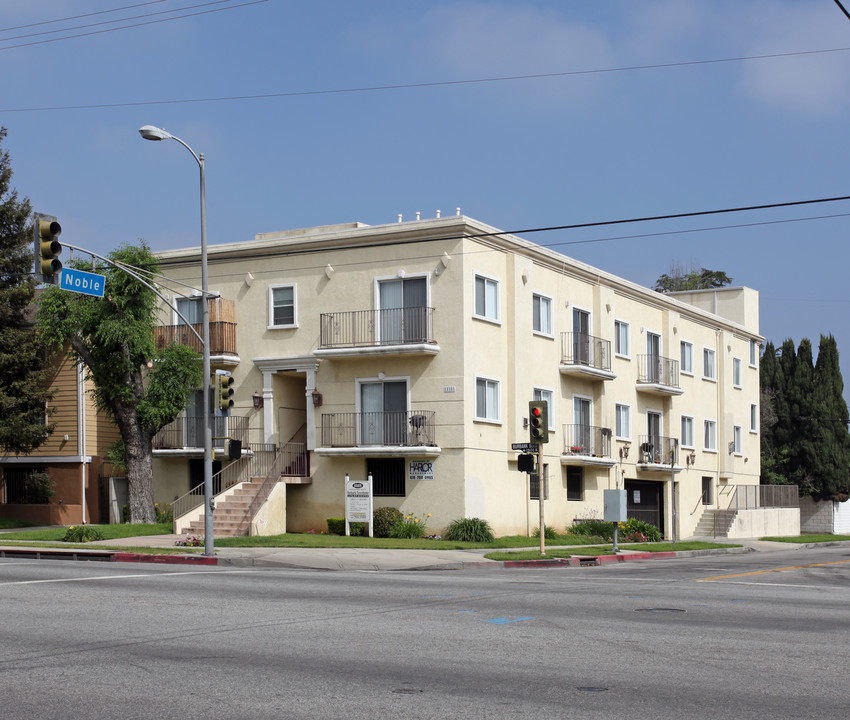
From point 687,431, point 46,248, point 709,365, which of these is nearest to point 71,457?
point 46,248

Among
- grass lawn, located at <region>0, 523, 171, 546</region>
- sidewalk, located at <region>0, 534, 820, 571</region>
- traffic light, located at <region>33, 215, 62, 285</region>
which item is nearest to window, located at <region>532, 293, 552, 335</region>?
sidewalk, located at <region>0, 534, 820, 571</region>

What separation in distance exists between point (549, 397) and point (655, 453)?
8.76m

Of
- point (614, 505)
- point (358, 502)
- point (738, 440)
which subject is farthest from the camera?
point (738, 440)

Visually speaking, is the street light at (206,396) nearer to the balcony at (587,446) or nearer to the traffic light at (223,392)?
the traffic light at (223,392)

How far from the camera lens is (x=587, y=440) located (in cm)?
3800

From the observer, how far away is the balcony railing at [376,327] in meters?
32.4

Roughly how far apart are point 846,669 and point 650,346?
34794mm

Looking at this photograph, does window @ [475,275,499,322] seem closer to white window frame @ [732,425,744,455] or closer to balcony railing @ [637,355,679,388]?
balcony railing @ [637,355,679,388]

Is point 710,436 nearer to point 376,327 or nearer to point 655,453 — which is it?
point 655,453

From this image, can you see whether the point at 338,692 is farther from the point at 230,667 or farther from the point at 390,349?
the point at 390,349

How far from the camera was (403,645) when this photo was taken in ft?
35.8

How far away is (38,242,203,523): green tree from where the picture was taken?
3250 centimetres

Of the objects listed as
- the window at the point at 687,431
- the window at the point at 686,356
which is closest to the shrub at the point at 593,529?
the window at the point at 687,431

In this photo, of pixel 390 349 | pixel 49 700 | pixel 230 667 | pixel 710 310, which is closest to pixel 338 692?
pixel 230 667
